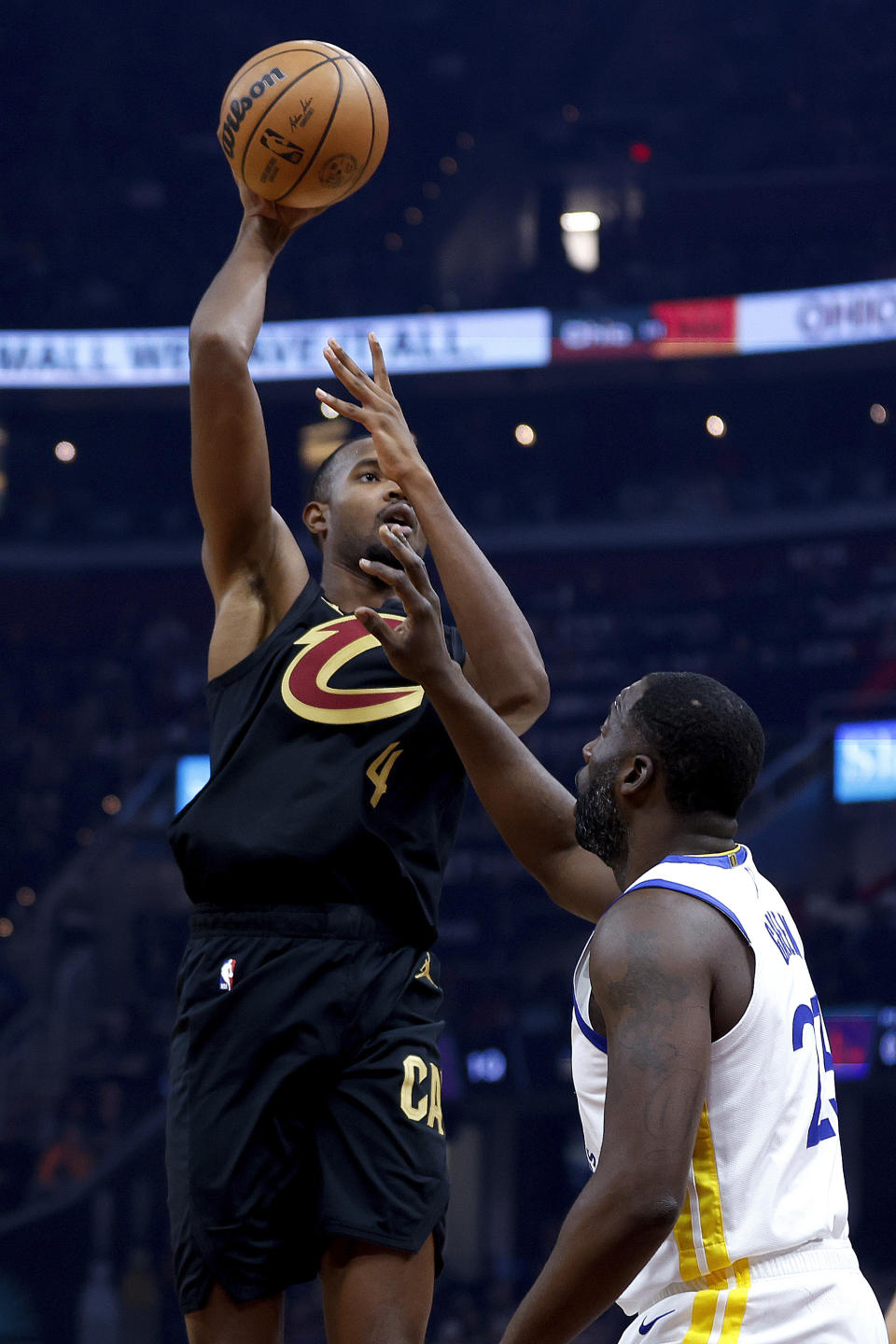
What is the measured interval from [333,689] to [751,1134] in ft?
4.08

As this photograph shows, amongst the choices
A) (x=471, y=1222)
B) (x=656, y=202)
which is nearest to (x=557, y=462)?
(x=656, y=202)

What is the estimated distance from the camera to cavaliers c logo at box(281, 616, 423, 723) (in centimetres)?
288

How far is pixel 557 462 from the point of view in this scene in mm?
20922

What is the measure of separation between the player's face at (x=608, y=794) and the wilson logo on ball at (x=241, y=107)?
1.71 m

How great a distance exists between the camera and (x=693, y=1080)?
1823 millimetres

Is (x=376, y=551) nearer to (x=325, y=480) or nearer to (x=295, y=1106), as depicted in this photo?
(x=325, y=480)

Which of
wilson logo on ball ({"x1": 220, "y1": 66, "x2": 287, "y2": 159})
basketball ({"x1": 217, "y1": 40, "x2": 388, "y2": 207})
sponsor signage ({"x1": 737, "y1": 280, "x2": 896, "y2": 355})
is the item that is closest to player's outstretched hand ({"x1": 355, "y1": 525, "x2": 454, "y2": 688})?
basketball ({"x1": 217, "y1": 40, "x2": 388, "y2": 207})

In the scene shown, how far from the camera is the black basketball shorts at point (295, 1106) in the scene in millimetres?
2582

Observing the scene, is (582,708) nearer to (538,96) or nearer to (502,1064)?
(502,1064)

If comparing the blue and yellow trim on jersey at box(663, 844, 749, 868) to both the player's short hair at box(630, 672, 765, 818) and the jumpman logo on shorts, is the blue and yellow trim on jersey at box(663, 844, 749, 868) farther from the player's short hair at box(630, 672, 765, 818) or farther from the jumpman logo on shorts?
the jumpman logo on shorts

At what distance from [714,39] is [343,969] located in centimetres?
2298

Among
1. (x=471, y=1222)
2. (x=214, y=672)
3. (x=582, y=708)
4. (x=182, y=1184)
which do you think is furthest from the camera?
(x=582, y=708)

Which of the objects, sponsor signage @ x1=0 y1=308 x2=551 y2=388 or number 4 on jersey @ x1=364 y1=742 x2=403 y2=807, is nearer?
number 4 on jersey @ x1=364 y1=742 x2=403 y2=807

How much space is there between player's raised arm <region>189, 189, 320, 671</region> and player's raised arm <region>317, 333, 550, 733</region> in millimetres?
181
